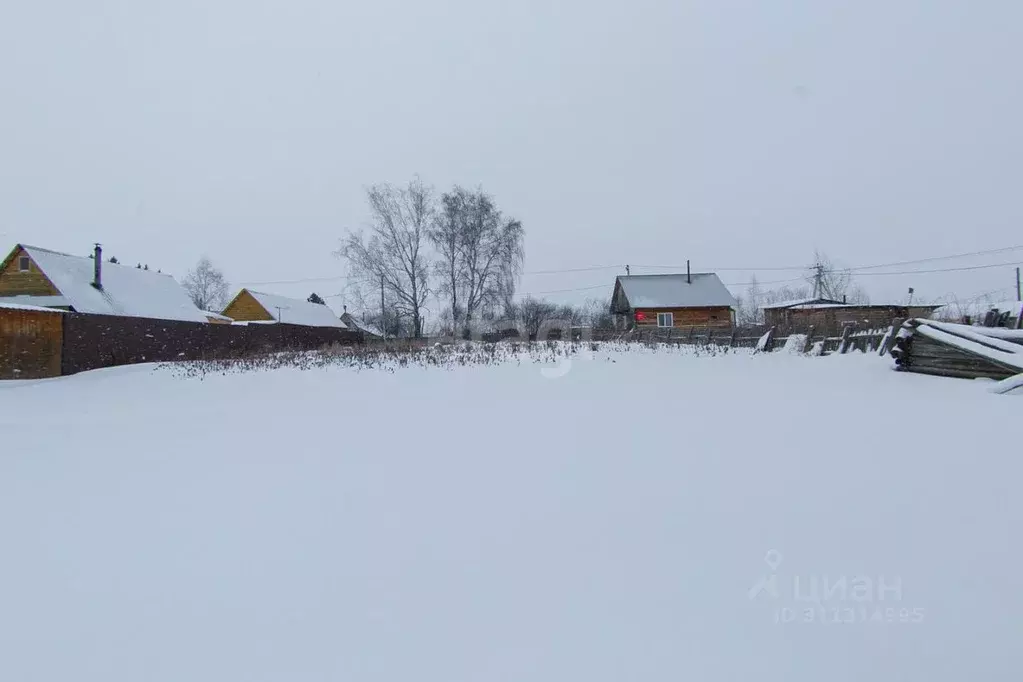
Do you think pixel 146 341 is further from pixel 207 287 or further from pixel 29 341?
pixel 207 287

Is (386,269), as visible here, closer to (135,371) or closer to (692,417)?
(135,371)

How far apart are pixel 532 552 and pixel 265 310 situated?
42977 mm

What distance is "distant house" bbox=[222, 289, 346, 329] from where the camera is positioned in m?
41.0

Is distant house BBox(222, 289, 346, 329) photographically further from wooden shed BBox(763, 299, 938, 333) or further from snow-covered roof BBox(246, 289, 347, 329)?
wooden shed BBox(763, 299, 938, 333)

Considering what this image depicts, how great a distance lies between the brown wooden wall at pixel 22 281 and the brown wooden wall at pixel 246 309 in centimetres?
1656

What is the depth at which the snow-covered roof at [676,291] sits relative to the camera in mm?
34594

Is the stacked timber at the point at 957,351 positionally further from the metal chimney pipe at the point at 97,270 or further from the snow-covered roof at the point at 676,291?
the metal chimney pipe at the point at 97,270

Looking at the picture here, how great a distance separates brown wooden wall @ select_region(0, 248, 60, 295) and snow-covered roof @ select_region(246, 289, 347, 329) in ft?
51.9

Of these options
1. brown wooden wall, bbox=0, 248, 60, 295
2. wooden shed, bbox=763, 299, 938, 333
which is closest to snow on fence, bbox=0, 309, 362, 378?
brown wooden wall, bbox=0, 248, 60, 295

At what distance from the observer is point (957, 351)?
7.88 meters

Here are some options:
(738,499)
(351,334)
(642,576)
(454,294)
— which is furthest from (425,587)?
(351,334)

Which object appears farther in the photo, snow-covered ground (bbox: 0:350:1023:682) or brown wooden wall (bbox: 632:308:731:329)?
brown wooden wall (bbox: 632:308:731:329)

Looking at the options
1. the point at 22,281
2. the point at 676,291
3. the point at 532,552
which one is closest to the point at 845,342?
the point at 532,552

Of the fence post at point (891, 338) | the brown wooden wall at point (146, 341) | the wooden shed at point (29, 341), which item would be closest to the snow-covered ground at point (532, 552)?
the fence post at point (891, 338)
